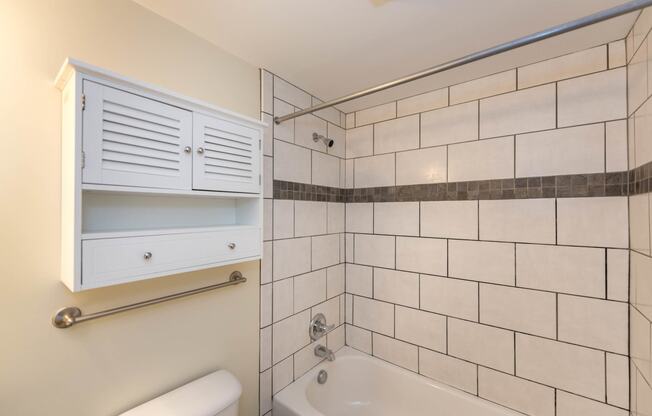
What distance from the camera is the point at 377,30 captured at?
3.91ft

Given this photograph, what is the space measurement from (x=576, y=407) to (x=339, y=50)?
2.04 meters

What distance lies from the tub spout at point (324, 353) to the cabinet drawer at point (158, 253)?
3.13 ft

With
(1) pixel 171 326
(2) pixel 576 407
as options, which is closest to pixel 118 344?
(1) pixel 171 326

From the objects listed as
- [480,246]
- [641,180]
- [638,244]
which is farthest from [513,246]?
[641,180]

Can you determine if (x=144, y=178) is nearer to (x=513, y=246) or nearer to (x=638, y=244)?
(x=513, y=246)

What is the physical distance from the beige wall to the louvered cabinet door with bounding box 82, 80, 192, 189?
0.63 ft

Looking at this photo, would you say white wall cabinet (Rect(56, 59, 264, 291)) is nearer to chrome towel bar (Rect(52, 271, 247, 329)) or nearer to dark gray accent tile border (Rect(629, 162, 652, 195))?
chrome towel bar (Rect(52, 271, 247, 329))

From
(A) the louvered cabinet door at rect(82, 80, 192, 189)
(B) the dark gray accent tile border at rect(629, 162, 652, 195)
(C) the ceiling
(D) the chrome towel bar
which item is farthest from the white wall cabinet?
(B) the dark gray accent tile border at rect(629, 162, 652, 195)

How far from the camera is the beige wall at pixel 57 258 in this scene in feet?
2.63

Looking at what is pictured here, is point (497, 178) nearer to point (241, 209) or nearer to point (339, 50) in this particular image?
point (339, 50)

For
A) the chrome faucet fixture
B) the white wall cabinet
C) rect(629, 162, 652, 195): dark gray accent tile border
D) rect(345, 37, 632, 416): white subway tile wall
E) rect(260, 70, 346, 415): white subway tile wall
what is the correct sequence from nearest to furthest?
the white wall cabinet → rect(629, 162, 652, 195): dark gray accent tile border → rect(345, 37, 632, 416): white subway tile wall → rect(260, 70, 346, 415): white subway tile wall → the chrome faucet fixture

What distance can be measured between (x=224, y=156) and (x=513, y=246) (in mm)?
1500

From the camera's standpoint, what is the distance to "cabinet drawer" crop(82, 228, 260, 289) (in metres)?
0.81

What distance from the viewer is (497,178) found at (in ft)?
4.91
